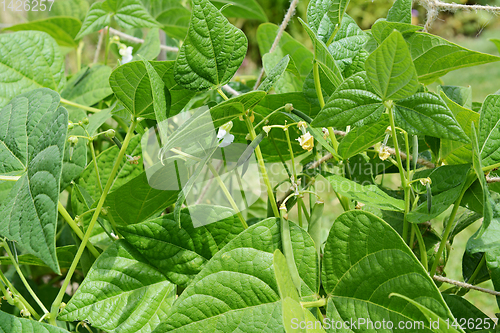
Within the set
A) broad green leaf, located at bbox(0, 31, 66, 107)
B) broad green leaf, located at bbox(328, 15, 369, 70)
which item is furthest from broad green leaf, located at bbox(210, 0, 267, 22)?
broad green leaf, located at bbox(328, 15, 369, 70)

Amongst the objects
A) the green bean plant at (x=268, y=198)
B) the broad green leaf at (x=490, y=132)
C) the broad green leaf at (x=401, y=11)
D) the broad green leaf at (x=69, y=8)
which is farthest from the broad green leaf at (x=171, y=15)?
the broad green leaf at (x=490, y=132)

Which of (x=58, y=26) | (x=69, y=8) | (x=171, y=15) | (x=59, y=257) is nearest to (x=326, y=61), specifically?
(x=59, y=257)

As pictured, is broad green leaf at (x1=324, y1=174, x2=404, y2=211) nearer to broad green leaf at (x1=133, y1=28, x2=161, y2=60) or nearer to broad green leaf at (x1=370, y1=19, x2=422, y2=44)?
broad green leaf at (x1=370, y1=19, x2=422, y2=44)

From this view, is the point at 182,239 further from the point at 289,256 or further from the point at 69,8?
the point at 69,8

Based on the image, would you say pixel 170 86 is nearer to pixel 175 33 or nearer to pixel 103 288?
pixel 103 288

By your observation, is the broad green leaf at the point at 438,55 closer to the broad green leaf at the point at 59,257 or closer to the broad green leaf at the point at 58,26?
the broad green leaf at the point at 59,257
